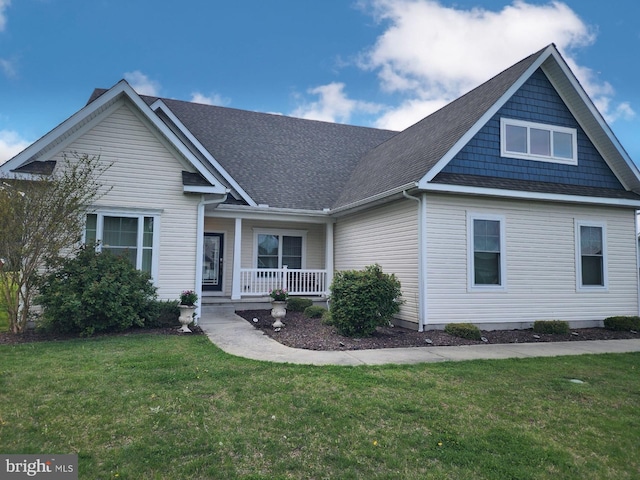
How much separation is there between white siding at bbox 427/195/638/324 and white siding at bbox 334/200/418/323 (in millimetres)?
515

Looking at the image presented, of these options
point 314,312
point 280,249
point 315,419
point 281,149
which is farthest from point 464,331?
point 281,149

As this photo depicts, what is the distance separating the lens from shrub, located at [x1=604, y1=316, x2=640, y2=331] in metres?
10.8

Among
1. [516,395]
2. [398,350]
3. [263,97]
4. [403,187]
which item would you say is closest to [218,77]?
[263,97]

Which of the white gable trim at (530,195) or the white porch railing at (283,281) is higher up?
the white gable trim at (530,195)

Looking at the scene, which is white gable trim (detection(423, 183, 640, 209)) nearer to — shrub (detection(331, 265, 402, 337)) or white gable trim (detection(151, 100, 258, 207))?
shrub (detection(331, 265, 402, 337))

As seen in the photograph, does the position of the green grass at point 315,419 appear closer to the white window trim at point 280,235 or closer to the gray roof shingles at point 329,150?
the gray roof shingles at point 329,150

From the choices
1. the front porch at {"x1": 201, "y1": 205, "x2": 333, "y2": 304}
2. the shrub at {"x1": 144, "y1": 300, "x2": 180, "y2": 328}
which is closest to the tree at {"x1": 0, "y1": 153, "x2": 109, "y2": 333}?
the shrub at {"x1": 144, "y1": 300, "x2": 180, "y2": 328}

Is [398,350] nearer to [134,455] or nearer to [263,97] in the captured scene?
[134,455]

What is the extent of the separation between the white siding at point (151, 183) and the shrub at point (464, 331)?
6327 millimetres

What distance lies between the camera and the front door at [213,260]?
46.4 ft

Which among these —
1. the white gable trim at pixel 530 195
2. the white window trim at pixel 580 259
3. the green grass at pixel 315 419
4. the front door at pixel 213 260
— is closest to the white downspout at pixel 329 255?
the front door at pixel 213 260

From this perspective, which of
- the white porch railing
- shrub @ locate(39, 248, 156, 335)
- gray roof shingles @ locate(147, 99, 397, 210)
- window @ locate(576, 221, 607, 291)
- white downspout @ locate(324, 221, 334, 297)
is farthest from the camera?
gray roof shingles @ locate(147, 99, 397, 210)

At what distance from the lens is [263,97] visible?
21375 mm

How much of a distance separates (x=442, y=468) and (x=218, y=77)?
19563mm
